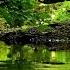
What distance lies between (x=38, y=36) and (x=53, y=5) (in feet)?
23.1

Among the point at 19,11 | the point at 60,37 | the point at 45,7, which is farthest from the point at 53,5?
the point at 60,37

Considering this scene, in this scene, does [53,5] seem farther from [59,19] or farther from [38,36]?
[38,36]

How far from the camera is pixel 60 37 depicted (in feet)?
106

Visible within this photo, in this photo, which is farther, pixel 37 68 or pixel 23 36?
pixel 23 36

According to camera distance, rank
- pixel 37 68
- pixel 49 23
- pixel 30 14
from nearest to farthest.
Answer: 1. pixel 37 68
2. pixel 49 23
3. pixel 30 14

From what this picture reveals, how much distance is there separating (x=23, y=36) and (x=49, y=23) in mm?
3650

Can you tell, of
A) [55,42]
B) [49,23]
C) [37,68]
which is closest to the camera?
[37,68]

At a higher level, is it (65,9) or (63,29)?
(65,9)

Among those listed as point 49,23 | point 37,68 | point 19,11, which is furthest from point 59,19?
point 37,68

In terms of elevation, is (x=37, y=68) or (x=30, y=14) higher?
(x=30, y=14)

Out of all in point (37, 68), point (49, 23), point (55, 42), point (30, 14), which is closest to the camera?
point (37, 68)

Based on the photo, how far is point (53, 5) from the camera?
38.1 m

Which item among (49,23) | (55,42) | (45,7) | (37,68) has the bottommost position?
(37,68)

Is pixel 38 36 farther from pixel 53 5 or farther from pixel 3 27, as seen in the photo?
pixel 53 5
